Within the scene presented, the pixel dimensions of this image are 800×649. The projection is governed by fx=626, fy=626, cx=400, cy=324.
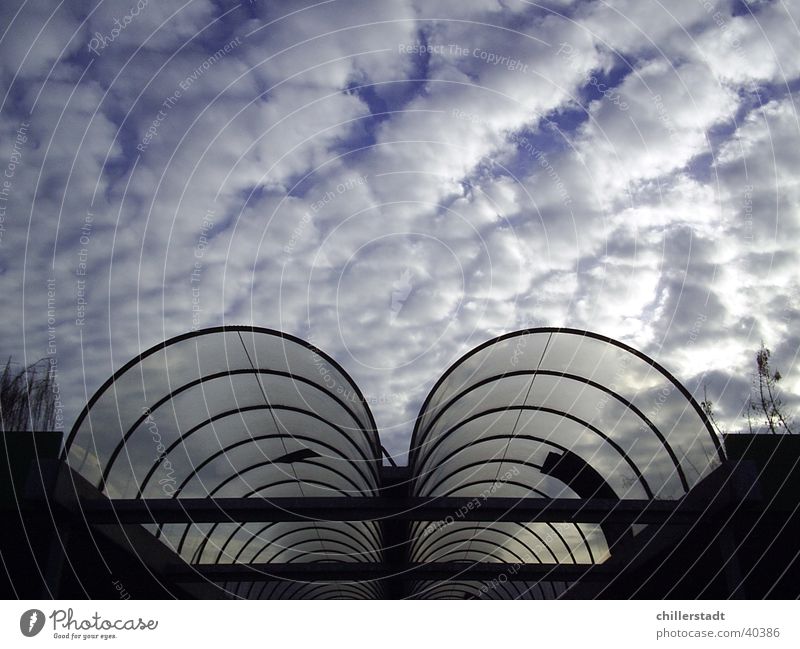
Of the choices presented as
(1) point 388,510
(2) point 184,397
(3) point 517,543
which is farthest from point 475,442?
(3) point 517,543

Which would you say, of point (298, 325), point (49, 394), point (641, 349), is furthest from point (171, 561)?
point (641, 349)

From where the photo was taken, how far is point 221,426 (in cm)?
1634

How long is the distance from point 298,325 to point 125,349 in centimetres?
411

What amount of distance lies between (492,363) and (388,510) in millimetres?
4894

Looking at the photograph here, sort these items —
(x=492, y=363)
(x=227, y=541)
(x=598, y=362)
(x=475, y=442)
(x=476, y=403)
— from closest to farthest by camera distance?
1. (x=598, y=362)
2. (x=492, y=363)
3. (x=476, y=403)
4. (x=475, y=442)
5. (x=227, y=541)

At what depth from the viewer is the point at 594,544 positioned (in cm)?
2020

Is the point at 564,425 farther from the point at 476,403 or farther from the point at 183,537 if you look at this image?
the point at 183,537

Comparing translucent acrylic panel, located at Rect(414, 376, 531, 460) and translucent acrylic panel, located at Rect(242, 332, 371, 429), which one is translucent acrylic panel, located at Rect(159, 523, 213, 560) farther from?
translucent acrylic panel, located at Rect(414, 376, 531, 460)

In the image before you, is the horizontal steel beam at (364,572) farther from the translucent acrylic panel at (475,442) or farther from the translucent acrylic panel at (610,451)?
the translucent acrylic panel at (610,451)

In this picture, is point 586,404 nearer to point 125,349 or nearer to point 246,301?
point 246,301

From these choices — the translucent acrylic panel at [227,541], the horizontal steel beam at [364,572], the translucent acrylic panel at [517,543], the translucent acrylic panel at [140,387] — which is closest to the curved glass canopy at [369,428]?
the translucent acrylic panel at [140,387]

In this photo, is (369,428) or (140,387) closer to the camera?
(140,387)

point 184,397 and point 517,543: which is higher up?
point 184,397

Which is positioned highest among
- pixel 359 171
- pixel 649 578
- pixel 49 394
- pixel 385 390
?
pixel 359 171
